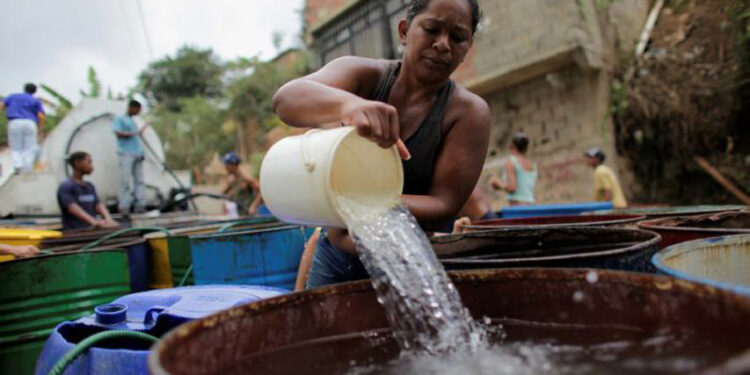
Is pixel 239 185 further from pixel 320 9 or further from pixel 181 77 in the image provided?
pixel 181 77

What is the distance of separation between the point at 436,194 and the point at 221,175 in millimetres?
17256

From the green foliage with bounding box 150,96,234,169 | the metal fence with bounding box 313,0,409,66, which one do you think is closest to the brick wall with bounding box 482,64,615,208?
the metal fence with bounding box 313,0,409,66

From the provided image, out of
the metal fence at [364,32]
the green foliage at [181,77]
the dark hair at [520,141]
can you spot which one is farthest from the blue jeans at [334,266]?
the green foliage at [181,77]

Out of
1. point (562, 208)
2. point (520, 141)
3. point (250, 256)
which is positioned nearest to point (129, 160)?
point (520, 141)

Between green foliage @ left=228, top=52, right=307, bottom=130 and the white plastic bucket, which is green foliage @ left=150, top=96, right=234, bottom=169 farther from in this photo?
the white plastic bucket

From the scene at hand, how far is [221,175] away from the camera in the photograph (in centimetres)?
1806

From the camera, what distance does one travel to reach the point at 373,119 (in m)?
1.29

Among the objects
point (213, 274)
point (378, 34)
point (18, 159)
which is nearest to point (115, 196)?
point (18, 159)

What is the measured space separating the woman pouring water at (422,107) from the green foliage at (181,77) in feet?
85.6

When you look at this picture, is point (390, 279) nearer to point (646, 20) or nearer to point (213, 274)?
point (213, 274)

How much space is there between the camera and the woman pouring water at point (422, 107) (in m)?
1.53

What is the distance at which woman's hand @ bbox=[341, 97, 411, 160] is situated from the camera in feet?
4.24

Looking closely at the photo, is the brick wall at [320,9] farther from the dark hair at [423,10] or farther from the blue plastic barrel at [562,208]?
the dark hair at [423,10]

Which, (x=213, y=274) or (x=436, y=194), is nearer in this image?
(x=436, y=194)
